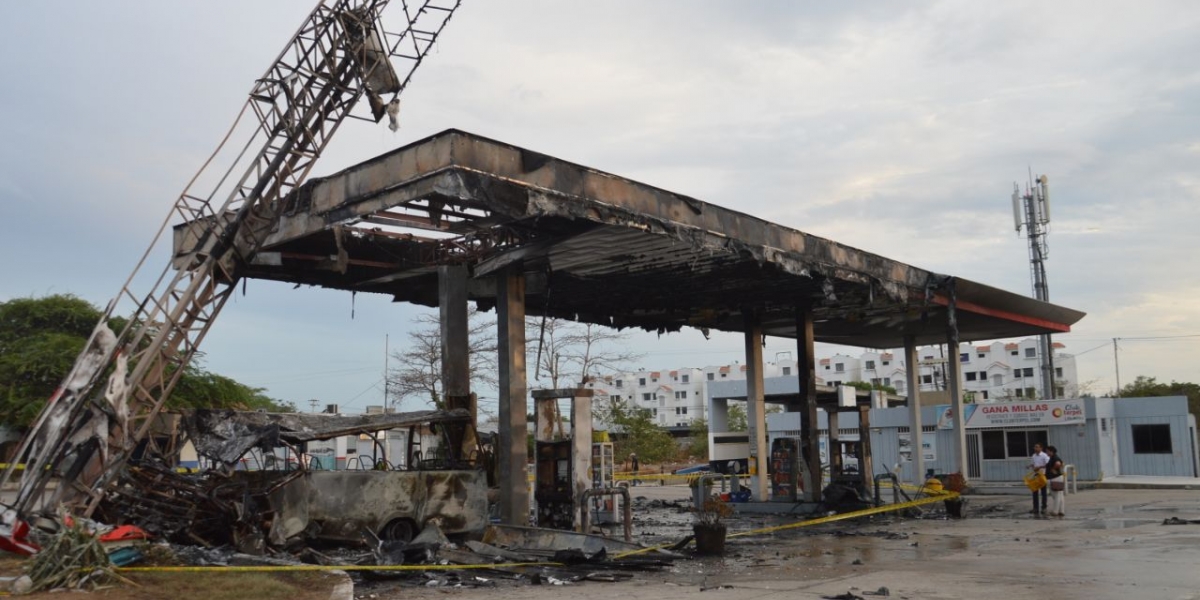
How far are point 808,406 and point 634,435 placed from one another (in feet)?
134

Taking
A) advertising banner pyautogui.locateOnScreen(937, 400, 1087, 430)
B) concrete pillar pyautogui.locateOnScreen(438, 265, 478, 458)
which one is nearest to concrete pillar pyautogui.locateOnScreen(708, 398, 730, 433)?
advertising banner pyautogui.locateOnScreen(937, 400, 1087, 430)

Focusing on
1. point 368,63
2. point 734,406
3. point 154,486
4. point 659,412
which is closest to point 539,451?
point 154,486

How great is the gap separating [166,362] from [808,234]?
13291 millimetres

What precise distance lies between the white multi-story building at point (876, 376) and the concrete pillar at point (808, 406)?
257 feet

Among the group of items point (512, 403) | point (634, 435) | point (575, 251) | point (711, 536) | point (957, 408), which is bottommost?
point (711, 536)

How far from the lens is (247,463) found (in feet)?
50.5

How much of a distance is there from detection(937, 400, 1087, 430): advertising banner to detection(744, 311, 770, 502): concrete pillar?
11957 mm

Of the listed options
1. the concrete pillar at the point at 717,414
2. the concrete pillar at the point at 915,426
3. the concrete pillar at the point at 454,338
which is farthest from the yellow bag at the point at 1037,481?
the concrete pillar at the point at 717,414

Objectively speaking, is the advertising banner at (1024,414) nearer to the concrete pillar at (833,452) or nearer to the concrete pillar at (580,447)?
the concrete pillar at (833,452)

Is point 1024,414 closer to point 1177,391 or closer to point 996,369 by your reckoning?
point 1177,391

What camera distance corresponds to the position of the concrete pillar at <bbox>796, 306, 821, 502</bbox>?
2598cm

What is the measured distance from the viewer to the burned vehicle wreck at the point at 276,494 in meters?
14.3

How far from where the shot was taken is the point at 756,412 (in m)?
27.9

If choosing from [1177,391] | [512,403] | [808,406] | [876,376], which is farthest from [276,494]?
[876,376]
